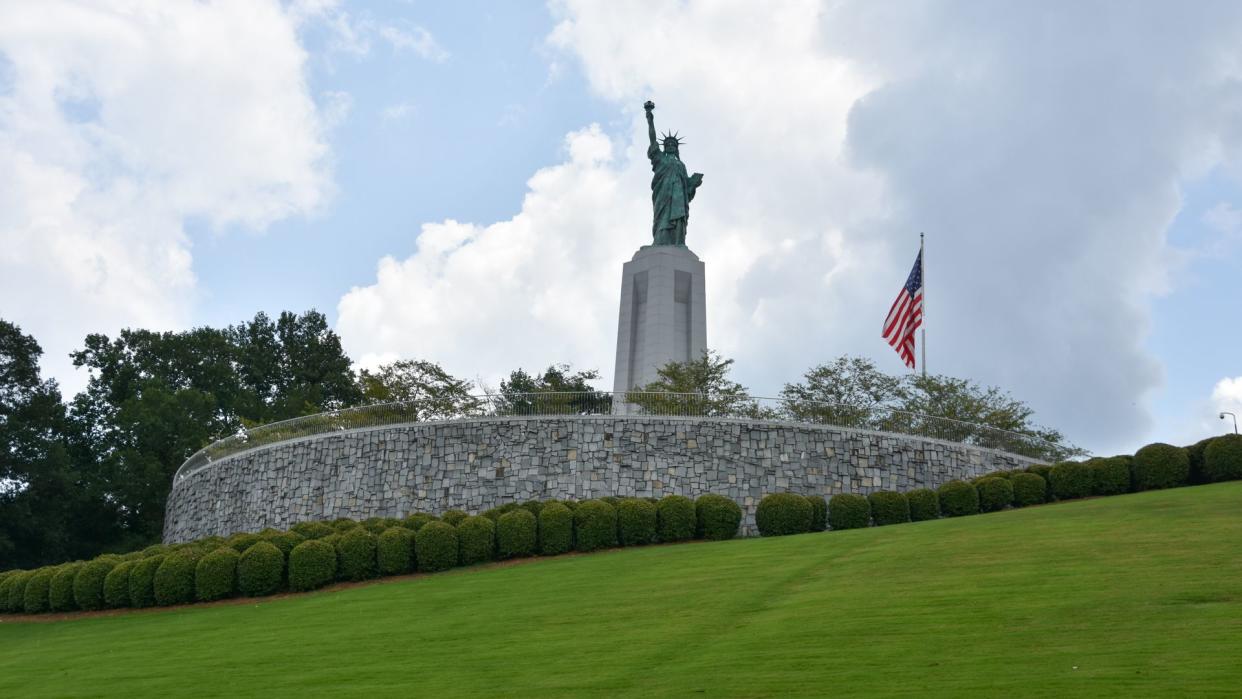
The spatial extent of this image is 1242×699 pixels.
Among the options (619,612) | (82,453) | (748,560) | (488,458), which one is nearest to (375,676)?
(619,612)

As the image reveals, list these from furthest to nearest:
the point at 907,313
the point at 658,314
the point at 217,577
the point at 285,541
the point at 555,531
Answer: the point at 658,314
the point at 907,313
the point at 555,531
the point at 285,541
the point at 217,577

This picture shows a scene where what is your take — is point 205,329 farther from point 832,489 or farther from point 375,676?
point 375,676

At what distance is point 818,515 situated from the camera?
26516 millimetres

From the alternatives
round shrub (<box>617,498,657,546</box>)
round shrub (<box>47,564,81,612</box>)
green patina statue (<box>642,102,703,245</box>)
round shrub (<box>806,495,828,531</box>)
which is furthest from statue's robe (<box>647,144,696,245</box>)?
round shrub (<box>47,564,81,612</box>)

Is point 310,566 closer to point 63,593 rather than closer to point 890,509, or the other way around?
point 63,593

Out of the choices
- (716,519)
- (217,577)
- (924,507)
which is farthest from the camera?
(924,507)

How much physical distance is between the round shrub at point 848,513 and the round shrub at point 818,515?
204mm

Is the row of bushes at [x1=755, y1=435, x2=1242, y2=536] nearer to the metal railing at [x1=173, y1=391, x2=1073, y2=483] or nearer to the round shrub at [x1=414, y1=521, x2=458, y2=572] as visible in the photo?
the metal railing at [x1=173, y1=391, x2=1073, y2=483]

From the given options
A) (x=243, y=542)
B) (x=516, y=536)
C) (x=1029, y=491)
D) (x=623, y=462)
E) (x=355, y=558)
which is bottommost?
(x=355, y=558)

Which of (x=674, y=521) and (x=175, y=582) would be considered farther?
(x=674, y=521)

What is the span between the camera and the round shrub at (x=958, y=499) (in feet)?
86.0

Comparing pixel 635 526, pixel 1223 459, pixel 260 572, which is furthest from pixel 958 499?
pixel 260 572

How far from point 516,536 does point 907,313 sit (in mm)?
15273

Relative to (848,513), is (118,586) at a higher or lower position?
lower
